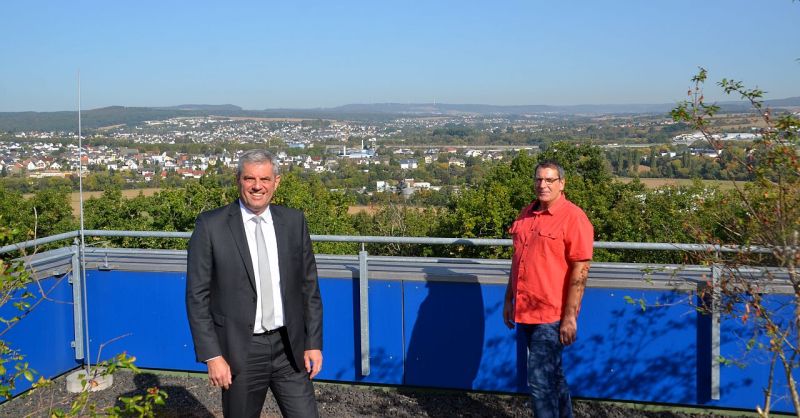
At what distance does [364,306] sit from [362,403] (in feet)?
2.48

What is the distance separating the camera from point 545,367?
4.78 m

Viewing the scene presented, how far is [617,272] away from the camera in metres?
6.32

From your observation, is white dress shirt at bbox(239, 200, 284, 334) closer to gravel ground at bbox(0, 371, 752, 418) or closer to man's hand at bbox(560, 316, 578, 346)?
man's hand at bbox(560, 316, 578, 346)

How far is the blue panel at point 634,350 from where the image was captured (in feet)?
19.7

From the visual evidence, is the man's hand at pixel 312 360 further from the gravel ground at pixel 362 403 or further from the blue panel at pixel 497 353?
the blue panel at pixel 497 353

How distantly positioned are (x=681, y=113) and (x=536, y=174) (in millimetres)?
971

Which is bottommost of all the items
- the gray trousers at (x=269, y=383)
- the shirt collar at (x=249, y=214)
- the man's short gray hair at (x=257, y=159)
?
the gray trousers at (x=269, y=383)

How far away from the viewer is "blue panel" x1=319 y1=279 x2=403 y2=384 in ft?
21.7

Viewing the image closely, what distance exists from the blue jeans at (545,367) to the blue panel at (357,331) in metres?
1.92

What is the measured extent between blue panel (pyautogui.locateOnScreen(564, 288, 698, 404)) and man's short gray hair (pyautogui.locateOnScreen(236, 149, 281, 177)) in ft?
10.2

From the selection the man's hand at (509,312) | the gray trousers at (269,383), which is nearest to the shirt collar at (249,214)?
the gray trousers at (269,383)

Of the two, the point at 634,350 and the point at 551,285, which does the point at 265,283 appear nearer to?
the point at 551,285

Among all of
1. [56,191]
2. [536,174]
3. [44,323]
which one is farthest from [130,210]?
[536,174]

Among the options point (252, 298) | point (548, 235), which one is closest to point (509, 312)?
point (548, 235)
